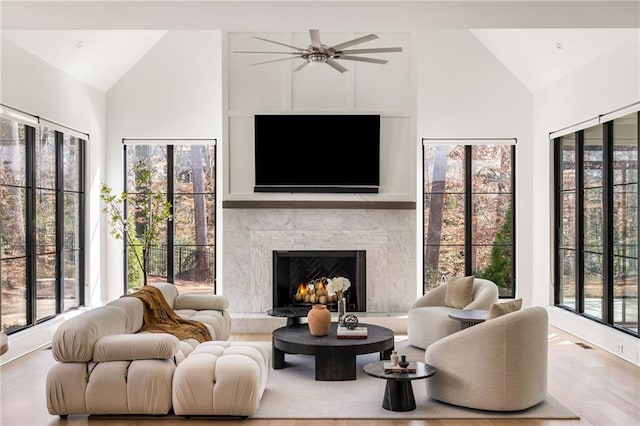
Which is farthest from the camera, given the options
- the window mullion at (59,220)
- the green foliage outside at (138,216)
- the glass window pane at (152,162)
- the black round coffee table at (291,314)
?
the glass window pane at (152,162)

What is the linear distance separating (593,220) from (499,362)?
3.61 meters

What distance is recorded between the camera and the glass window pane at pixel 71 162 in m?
8.32

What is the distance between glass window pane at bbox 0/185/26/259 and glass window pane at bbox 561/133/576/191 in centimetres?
636

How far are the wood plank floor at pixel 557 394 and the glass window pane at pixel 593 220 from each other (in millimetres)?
1162

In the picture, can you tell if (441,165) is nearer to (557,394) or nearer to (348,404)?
(557,394)

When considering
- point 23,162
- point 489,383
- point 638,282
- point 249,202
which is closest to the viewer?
point 489,383

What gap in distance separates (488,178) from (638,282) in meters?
3.48

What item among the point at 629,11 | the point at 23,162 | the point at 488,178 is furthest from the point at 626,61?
the point at 23,162

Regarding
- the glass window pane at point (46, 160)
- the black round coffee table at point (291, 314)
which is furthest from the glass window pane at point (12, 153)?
the black round coffee table at point (291, 314)

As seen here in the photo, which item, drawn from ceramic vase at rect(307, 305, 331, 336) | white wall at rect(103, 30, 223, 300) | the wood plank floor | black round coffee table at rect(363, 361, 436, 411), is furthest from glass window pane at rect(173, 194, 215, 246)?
black round coffee table at rect(363, 361, 436, 411)

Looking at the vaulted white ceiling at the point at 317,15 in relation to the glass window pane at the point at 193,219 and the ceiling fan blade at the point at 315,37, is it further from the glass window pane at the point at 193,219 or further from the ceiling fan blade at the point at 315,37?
the glass window pane at the point at 193,219

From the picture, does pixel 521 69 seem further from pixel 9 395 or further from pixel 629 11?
pixel 9 395

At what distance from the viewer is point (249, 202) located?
27.9 ft

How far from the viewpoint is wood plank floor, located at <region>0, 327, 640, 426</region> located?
15.3ft
